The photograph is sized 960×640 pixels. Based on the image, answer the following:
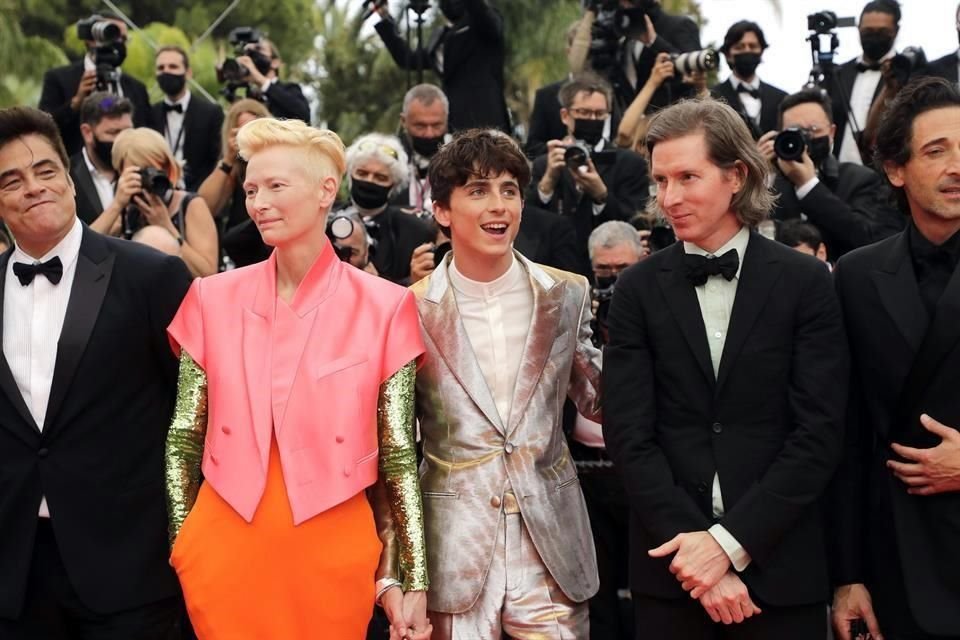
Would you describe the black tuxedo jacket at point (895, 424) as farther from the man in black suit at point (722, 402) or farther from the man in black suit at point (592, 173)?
the man in black suit at point (592, 173)

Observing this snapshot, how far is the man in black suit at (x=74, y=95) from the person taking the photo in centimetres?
817

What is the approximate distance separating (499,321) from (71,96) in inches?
209

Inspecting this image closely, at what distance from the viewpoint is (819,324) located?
12.4 ft

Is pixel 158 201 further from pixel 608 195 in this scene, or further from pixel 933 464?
pixel 933 464

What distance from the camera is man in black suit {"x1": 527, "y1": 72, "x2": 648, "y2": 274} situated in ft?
22.3

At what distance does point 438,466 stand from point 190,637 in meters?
2.06

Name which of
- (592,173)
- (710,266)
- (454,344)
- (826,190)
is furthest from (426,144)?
(710,266)

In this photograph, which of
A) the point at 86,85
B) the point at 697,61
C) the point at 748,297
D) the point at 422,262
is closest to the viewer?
the point at 748,297

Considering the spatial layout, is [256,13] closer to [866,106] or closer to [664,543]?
[866,106]

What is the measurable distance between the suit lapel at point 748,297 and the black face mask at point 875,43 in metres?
4.51

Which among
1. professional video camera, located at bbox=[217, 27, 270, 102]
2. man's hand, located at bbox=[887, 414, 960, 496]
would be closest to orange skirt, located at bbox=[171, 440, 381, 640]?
man's hand, located at bbox=[887, 414, 960, 496]

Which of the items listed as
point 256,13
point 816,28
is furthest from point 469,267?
point 256,13

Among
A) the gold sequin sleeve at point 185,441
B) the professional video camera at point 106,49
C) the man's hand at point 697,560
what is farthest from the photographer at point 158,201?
the man's hand at point 697,560

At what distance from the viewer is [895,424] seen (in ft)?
12.5
